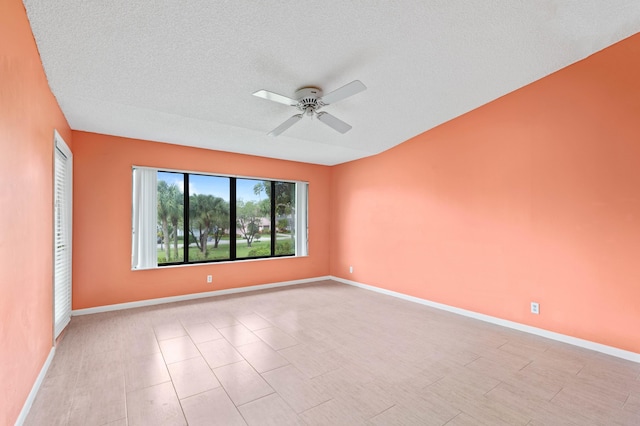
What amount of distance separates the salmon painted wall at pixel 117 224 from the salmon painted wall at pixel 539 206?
120 inches

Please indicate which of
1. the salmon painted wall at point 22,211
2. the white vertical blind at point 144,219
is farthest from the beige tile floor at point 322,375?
the white vertical blind at point 144,219

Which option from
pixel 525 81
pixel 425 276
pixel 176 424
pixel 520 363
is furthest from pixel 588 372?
pixel 176 424

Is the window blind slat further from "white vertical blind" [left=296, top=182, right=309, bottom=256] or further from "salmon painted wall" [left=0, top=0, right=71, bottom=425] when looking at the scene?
"white vertical blind" [left=296, top=182, right=309, bottom=256]

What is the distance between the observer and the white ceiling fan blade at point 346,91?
2.37 metres

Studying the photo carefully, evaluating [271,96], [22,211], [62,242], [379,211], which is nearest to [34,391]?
[22,211]

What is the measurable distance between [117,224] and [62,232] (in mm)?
739

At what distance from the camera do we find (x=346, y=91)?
2488 millimetres

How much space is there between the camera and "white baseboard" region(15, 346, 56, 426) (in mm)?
1840

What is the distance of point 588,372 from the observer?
2514 millimetres

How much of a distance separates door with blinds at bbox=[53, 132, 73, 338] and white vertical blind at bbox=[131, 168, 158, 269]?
72 centimetres

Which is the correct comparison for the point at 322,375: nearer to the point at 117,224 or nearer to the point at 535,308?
the point at 535,308

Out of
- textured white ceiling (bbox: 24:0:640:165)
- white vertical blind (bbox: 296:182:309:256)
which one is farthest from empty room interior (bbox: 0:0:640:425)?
white vertical blind (bbox: 296:182:309:256)

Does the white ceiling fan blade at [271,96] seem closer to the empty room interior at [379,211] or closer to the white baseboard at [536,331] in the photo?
the empty room interior at [379,211]

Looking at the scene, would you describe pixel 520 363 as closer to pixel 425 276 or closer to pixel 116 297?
pixel 425 276
